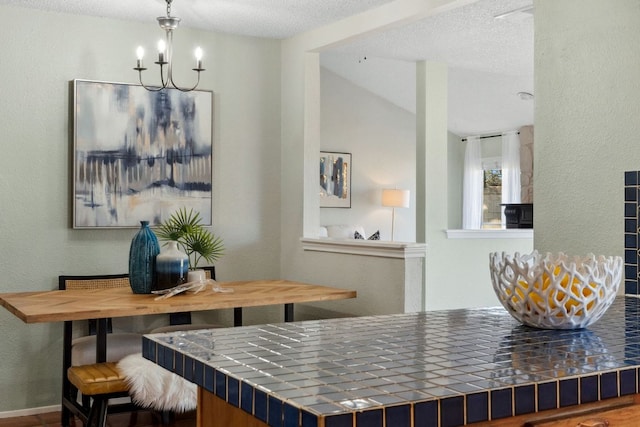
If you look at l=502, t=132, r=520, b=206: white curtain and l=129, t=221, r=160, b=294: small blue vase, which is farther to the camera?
l=502, t=132, r=520, b=206: white curtain

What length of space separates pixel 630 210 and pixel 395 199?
20.5 feet

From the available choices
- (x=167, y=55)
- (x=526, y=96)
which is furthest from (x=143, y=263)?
(x=526, y=96)

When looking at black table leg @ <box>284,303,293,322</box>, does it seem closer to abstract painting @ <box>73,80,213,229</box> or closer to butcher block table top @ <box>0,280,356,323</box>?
butcher block table top @ <box>0,280,356,323</box>

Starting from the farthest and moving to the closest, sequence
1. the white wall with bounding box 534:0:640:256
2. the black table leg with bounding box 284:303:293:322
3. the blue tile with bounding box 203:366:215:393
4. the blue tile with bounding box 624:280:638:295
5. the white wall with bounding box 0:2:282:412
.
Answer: the white wall with bounding box 0:2:282:412
the black table leg with bounding box 284:303:293:322
the white wall with bounding box 534:0:640:256
the blue tile with bounding box 624:280:638:295
the blue tile with bounding box 203:366:215:393

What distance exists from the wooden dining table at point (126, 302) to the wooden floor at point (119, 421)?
0.86ft

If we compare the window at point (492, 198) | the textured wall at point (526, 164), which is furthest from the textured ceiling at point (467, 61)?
the window at point (492, 198)

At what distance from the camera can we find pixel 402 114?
30.5ft

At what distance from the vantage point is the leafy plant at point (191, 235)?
404 centimetres

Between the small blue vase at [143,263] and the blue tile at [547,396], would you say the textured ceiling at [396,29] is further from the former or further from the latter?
the blue tile at [547,396]

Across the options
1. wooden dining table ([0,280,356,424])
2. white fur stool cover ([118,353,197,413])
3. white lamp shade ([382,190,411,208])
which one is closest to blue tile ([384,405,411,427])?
white fur stool cover ([118,353,197,413])

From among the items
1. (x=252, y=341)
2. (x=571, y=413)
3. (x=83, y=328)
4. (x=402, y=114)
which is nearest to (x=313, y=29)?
(x=83, y=328)

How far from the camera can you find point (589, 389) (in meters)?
1.29

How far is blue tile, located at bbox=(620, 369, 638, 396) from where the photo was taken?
1.34 m

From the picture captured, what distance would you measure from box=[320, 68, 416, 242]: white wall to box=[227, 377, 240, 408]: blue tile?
725 centimetres
